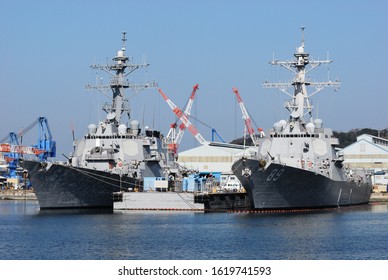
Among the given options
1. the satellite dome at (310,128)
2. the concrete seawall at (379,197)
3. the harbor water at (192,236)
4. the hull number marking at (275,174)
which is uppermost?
the satellite dome at (310,128)

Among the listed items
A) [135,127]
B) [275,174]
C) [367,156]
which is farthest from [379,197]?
[275,174]

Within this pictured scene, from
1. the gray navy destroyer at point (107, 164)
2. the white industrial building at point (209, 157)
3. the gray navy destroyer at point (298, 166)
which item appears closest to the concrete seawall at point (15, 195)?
the white industrial building at point (209, 157)

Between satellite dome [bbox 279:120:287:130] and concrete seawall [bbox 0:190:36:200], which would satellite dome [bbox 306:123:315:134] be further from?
concrete seawall [bbox 0:190:36:200]

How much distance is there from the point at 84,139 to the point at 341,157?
57.2 feet

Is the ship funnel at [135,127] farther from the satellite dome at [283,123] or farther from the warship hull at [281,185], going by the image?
the warship hull at [281,185]

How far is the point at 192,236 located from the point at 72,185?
56.7 ft

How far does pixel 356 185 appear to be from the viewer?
61.4 meters

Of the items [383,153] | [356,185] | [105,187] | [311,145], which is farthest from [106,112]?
[383,153]

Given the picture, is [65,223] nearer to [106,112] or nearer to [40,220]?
[40,220]

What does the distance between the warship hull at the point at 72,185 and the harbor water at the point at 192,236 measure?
2.33 m

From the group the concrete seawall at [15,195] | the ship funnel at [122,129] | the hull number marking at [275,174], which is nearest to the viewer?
the hull number marking at [275,174]

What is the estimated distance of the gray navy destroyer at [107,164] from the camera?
51.7 m

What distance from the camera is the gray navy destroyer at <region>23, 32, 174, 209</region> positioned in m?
51.7

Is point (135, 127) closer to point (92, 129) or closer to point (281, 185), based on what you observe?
point (92, 129)
